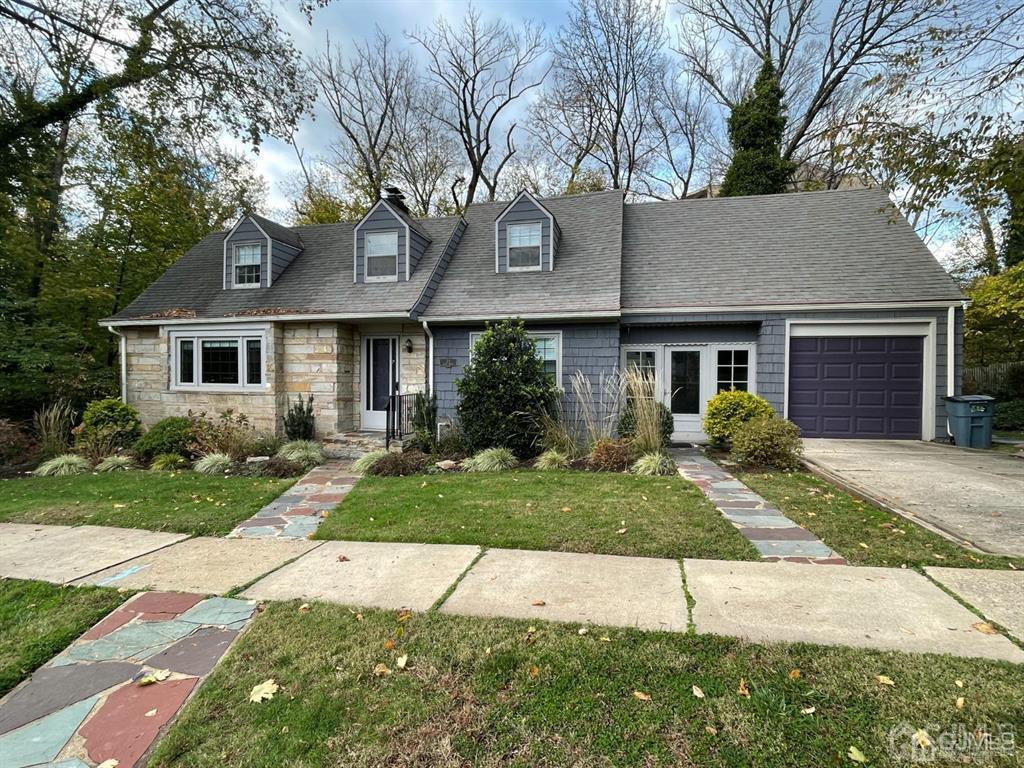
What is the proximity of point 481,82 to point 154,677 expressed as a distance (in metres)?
23.9

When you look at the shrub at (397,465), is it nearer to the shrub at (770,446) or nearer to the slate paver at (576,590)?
the slate paver at (576,590)

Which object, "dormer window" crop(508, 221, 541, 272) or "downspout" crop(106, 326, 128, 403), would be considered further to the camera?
"downspout" crop(106, 326, 128, 403)

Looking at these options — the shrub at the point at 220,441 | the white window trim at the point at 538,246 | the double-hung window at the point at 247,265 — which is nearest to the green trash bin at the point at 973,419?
the white window trim at the point at 538,246

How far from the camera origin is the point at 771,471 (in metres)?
6.93

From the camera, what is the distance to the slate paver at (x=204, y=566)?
136 inches

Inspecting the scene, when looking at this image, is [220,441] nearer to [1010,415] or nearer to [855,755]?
[855,755]

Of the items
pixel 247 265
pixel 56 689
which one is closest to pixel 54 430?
pixel 247 265

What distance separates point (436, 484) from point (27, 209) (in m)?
13.7

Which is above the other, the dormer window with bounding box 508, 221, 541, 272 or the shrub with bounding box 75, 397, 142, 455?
the dormer window with bounding box 508, 221, 541, 272

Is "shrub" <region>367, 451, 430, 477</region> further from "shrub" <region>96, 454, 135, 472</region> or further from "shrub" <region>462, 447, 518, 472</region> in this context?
"shrub" <region>96, 454, 135, 472</region>

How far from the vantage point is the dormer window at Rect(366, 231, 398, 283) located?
10961 millimetres

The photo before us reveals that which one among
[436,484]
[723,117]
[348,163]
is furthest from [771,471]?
[348,163]

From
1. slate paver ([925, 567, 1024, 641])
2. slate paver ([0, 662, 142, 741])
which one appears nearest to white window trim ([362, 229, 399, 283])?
slate paver ([0, 662, 142, 741])

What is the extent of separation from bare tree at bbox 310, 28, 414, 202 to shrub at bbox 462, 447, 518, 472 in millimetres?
17362
